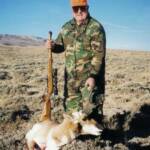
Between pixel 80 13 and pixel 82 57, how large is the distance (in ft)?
2.36

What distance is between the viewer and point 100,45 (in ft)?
21.5

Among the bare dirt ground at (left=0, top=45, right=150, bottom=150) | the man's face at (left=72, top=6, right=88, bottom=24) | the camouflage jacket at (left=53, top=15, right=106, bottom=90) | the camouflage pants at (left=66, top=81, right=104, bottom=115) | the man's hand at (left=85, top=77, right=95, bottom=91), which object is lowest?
the bare dirt ground at (left=0, top=45, right=150, bottom=150)

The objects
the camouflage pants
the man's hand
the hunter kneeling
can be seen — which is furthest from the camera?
the camouflage pants

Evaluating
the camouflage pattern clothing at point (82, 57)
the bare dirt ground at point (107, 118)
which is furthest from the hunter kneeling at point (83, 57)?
the bare dirt ground at point (107, 118)

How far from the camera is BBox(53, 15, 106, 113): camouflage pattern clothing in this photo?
658 centimetres

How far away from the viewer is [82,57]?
22.2 feet

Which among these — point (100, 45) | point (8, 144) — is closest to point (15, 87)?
point (8, 144)

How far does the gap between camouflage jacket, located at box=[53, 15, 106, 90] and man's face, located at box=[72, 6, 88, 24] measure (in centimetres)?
7

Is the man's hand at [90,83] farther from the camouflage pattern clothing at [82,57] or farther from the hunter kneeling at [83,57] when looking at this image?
the camouflage pattern clothing at [82,57]

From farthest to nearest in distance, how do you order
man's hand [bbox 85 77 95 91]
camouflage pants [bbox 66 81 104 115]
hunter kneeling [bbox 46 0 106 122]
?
camouflage pants [bbox 66 81 104 115]
hunter kneeling [bbox 46 0 106 122]
man's hand [bbox 85 77 95 91]

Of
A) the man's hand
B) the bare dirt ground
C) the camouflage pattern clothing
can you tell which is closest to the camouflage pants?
the camouflage pattern clothing

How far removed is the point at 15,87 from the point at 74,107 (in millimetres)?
6467

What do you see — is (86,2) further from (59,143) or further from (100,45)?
(59,143)

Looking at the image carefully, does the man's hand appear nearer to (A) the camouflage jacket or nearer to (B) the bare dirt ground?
(A) the camouflage jacket
